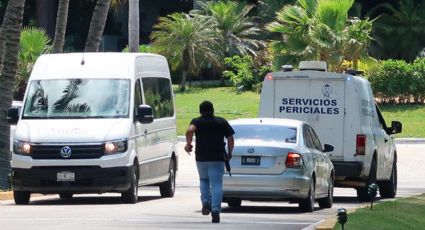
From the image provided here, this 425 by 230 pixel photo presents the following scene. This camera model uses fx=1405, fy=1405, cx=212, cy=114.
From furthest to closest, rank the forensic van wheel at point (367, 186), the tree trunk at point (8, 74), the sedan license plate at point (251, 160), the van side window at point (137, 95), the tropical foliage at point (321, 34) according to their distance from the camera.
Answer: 1. the tropical foliage at point (321, 34)
2. the tree trunk at point (8, 74)
3. the forensic van wheel at point (367, 186)
4. the van side window at point (137, 95)
5. the sedan license plate at point (251, 160)

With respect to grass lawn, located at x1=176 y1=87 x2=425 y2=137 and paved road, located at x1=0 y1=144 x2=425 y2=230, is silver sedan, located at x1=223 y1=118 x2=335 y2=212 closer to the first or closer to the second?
paved road, located at x1=0 y1=144 x2=425 y2=230

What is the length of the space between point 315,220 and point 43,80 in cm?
643

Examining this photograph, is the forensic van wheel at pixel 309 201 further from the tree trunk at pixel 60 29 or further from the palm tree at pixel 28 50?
the palm tree at pixel 28 50

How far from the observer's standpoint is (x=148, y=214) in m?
21.2

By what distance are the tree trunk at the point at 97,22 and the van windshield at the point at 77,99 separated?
25.2 feet

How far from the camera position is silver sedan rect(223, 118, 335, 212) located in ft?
71.9


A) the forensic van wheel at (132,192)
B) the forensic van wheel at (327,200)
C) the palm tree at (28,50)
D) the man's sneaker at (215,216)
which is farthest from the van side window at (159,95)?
the palm tree at (28,50)

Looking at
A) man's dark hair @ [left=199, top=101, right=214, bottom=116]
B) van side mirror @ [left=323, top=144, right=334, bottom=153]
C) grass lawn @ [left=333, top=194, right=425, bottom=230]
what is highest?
man's dark hair @ [left=199, top=101, right=214, bottom=116]

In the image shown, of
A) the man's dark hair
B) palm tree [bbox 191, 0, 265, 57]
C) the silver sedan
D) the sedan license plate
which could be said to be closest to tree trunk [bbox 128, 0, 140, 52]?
the silver sedan

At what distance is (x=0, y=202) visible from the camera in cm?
2494

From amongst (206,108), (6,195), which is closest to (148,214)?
(206,108)

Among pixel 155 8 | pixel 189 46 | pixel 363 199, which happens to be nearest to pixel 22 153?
pixel 363 199

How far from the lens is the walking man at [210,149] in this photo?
19594 mm

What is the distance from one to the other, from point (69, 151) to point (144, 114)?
1545 millimetres
